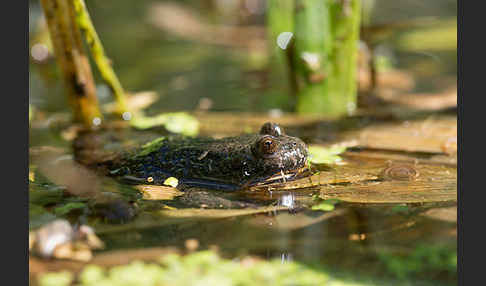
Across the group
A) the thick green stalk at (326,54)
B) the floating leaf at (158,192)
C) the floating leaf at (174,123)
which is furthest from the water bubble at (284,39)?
the floating leaf at (158,192)

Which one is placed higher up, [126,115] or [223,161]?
[126,115]

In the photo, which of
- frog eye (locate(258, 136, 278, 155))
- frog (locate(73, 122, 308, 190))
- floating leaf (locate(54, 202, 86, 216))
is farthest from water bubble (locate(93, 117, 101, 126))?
frog eye (locate(258, 136, 278, 155))

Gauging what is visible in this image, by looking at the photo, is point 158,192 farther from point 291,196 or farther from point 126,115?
point 126,115

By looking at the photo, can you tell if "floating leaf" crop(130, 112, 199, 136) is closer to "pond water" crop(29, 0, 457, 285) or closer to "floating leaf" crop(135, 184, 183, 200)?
"pond water" crop(29, 0, 457, 285)

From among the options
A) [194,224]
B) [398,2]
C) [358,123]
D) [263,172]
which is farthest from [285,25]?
[398,2]

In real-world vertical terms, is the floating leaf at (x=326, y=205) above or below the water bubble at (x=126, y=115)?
below

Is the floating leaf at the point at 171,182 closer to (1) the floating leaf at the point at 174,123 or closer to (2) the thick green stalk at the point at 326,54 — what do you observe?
(1) the floating leaf at the point at 174,123

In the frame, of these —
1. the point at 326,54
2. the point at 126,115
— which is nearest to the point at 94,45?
the point at 126,115

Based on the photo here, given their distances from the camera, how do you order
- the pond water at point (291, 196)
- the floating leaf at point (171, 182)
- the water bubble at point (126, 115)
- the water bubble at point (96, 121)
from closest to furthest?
the pond water at point (291, 196) → the floating leaf at point (171, 182) → the water bubble at point (96, 121) → the water bubble at point (126, 115)
